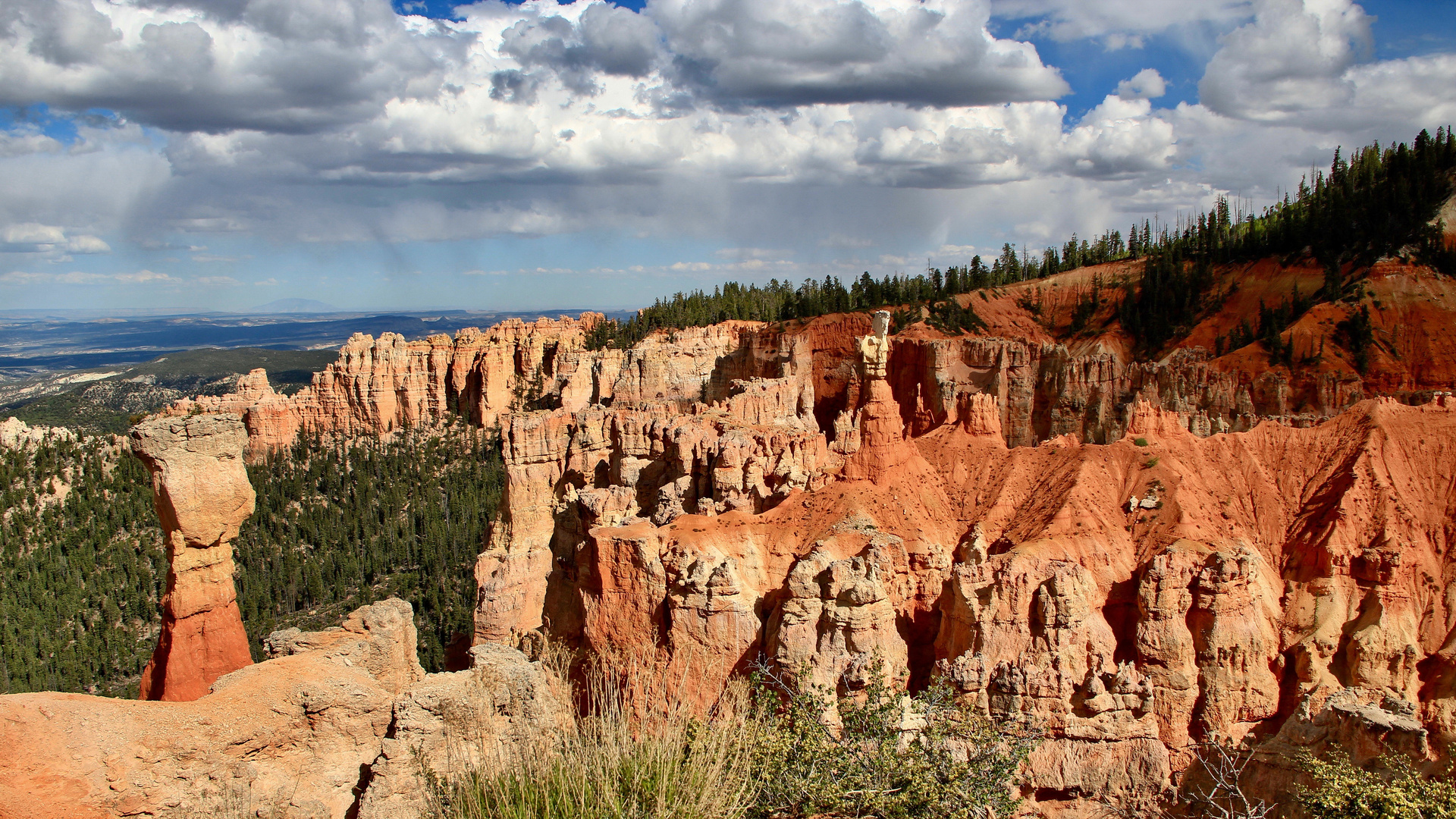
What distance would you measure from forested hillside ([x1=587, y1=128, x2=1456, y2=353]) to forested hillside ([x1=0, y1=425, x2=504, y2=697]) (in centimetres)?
3126

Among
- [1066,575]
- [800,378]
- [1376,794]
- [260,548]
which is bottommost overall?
[260,548]

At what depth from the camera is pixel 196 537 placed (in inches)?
725

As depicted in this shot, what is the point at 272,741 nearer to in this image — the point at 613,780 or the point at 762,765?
the point at 613,780

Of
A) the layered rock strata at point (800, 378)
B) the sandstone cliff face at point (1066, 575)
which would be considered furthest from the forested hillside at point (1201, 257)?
the sandstone cliff face at point (1066, 575)

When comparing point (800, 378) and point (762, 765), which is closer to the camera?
point (762, 765)

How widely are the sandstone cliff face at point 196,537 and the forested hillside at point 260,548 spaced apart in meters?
26.5

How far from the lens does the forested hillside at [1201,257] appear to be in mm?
81312

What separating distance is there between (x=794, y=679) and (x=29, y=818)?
43.7 feet

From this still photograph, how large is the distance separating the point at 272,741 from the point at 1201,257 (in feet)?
347

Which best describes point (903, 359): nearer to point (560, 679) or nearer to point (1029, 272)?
point (560, 679)

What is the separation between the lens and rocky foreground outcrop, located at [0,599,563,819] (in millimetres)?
12438

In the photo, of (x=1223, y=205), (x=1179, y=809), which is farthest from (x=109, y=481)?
(x=1223, y=205)

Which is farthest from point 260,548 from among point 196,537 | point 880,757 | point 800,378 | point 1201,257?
point 1201,257

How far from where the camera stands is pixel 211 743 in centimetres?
1407
